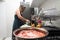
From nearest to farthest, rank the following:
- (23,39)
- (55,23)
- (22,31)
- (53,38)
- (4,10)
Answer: (23,39) → (22,31) → (53,38) → (55,23) → (4,10)

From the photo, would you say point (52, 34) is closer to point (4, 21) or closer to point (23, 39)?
point (23, 39)

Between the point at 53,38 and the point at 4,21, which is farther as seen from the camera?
the point at 4,21

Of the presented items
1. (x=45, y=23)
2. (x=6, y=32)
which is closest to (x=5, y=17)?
(x=6, y=32)

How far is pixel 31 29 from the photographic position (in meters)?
1.06

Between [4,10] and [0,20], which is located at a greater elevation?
[4,10]

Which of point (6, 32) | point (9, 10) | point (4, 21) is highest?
point (9, 10)

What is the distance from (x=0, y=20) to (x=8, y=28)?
0.24 meters

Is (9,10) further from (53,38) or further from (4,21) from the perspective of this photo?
(53,38)

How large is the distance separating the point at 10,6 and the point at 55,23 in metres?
1.30

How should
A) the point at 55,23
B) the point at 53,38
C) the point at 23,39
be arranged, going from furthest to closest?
1. the point at 55,23
2. the point at 53,38
3. the point at 23,39

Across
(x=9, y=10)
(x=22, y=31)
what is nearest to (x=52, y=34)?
(x=22, y=31)

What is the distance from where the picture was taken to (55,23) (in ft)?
5.12

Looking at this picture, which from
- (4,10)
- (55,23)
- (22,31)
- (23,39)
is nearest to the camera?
(23,39)

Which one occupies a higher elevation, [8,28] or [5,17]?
[5,17]
